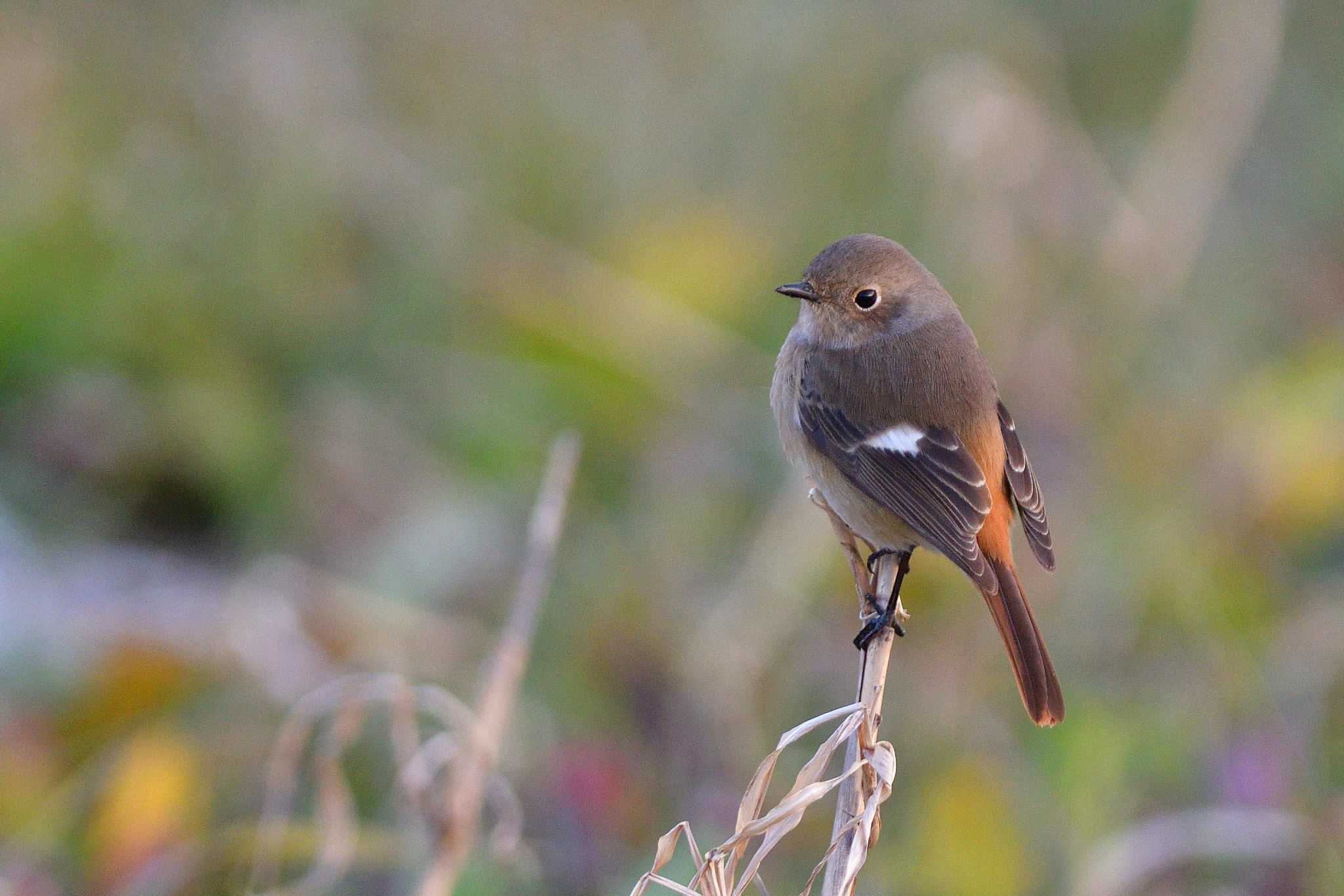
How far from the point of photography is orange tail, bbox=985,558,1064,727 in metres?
3.18

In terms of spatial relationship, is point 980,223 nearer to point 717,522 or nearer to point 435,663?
point 717,522

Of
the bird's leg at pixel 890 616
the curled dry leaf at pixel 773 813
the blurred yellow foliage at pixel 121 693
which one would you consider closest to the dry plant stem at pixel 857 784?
the curled dry leaf at pixel 773 813

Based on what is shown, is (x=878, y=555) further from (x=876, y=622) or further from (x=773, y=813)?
(x=773, y=813)

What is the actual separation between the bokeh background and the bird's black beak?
3.03 feet

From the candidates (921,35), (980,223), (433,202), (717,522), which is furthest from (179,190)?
(921,35)

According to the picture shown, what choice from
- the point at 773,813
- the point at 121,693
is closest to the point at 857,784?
the point at 773,813

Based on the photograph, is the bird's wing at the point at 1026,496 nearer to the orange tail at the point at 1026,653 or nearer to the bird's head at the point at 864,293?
the orange tail at the point at 1026,653

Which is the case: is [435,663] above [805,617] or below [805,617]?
below

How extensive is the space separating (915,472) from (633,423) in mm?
2136

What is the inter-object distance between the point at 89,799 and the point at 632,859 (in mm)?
1230

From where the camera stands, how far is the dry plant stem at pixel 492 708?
2668mm

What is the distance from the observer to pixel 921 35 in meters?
8.37

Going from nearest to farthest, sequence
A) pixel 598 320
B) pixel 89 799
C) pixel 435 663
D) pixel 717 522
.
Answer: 1. pixel 89 799
2. pixel 435 663
3. pixel 717 522
4. pixel 598 320

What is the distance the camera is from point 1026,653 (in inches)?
129
